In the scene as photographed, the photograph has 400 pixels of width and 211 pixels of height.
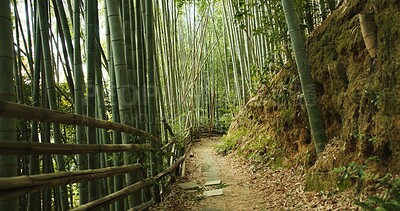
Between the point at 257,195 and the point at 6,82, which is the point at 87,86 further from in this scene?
the point at 257,195

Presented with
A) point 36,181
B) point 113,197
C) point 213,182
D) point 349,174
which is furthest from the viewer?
point 213,182

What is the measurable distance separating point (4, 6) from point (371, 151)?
257 centimetres

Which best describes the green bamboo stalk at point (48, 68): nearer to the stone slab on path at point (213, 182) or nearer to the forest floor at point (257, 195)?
the forest floor at point (257, 195)

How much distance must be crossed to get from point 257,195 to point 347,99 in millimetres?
1354

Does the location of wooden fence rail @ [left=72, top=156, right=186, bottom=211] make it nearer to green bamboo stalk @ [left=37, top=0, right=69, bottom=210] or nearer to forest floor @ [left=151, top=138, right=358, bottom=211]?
green bamboo stalk @ [left=37, top=0, right=69, bottom=210]

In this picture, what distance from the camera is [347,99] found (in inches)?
121

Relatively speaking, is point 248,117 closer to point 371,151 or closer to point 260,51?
point 260,51

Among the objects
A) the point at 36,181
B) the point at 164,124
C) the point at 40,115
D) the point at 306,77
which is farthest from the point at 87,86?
the point at 164,124

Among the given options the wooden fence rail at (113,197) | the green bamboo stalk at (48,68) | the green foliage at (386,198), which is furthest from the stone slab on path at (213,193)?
the green foliage at (386,198)

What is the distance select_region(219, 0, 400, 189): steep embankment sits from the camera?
2.42 m

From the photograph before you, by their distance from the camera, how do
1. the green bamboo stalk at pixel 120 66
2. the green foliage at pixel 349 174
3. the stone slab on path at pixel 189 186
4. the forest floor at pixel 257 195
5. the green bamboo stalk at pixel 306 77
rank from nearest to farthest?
A: the green bamboo stalk at pixel 120 66 → the green foliage at pixel 349 174 → the forest floor at pixel 257 195 → the green bamboo stalk at pixel 306 77 → the stone slab on path at pixel 189 186

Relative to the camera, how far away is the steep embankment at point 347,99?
2.42 meters

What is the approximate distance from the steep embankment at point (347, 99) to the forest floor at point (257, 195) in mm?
190

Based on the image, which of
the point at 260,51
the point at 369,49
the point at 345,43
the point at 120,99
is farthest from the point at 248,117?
the point at 120,99
